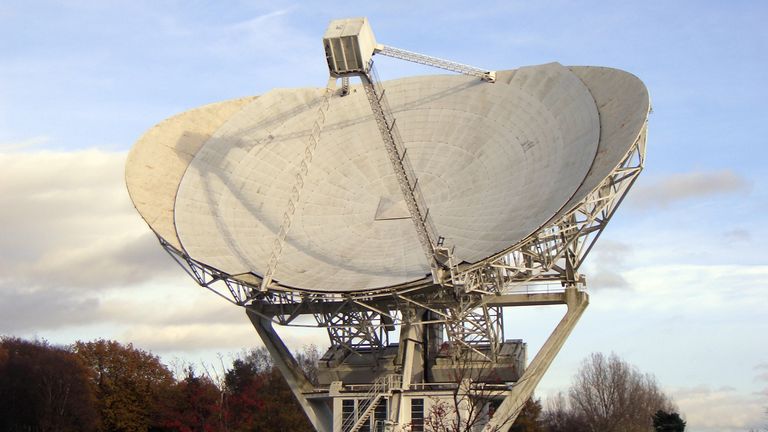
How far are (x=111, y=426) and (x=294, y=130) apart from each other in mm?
38670

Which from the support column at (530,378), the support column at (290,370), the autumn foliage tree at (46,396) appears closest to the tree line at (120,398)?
the autumn foliage tree at (46,396)

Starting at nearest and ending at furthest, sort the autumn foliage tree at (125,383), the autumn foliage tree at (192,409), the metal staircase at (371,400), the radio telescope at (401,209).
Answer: the radio telescope at (401,209)
the metal staircase at (371,400)
the autumn foliage tree at (192,409)
the autumn foliage tree at (125,383)

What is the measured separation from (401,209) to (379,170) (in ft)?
10.3

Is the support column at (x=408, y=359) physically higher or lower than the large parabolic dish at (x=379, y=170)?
lower

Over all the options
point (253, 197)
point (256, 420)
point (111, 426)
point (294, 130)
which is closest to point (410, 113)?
point (294, 130)

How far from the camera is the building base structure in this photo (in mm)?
48938

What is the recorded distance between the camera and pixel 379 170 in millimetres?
53625

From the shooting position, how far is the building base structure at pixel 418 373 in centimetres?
4894

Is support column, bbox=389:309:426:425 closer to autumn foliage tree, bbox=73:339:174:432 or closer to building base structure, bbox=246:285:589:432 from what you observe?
building base structure, bbox=246:285:589:432

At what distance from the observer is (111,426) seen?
84.6 meters

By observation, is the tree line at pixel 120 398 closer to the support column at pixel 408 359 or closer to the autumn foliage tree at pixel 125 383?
the autumn foliage tree at pixel 125 383

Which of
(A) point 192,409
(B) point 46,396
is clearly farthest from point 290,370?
(B) point 46,396

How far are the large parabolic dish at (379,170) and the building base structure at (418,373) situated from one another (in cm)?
321

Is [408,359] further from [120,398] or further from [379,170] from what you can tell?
[120,398]
